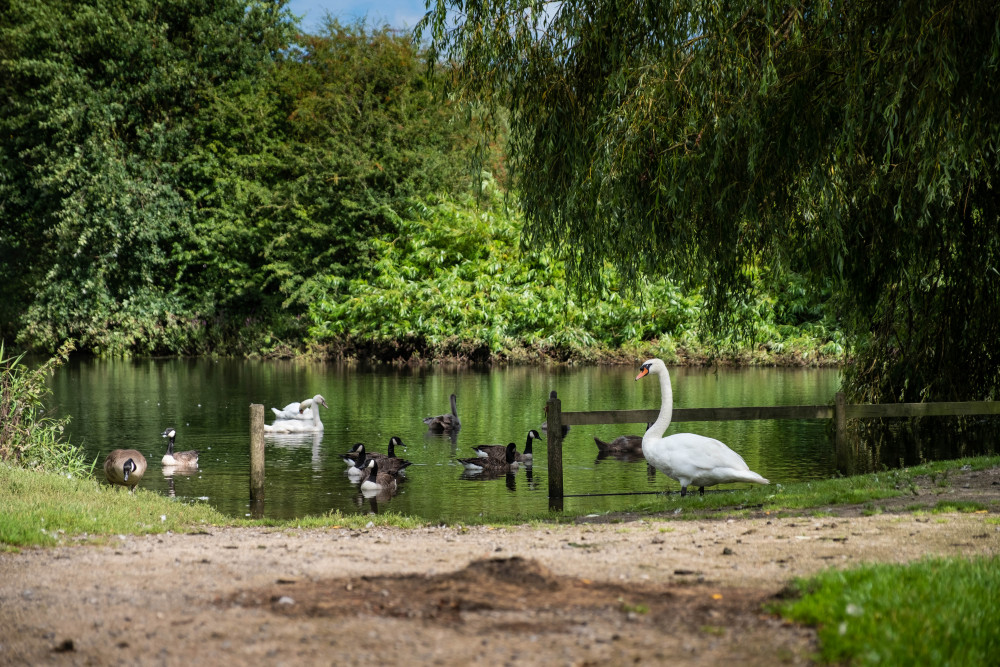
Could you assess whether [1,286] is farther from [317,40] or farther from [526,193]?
[526,193]

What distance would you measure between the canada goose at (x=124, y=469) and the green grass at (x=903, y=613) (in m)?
10.9

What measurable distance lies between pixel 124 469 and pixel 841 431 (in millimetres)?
9925

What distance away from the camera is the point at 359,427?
70.1ft

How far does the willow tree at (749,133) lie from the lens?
9.36 m

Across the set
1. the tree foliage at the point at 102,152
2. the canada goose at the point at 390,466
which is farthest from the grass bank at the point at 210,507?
the tree foliage at the point at 102,152

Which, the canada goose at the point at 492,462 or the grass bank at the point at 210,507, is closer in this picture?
the grass bank at the point at 210,507

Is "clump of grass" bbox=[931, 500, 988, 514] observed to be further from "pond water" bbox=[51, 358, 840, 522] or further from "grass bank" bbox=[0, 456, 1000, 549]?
"pond water" bbox=[51, 358, 840, 522]

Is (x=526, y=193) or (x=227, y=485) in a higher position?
(x=526, y=193)

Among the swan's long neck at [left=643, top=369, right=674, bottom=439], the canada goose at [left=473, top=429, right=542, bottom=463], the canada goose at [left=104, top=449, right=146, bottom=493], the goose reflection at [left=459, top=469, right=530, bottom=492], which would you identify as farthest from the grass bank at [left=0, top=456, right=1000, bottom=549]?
the canada goose at [left=473, top=429, right=542, bottom=463]

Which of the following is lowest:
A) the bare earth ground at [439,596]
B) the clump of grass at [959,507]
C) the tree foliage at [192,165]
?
the clump of grass at [959,507]

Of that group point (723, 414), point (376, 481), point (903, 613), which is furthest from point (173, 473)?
point (903, 613)

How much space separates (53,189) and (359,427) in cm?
3107

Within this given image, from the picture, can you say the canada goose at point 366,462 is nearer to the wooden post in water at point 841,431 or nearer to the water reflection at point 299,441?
the water reflection at point 299,441

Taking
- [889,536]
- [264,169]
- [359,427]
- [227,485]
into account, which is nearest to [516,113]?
[227,485]
